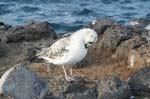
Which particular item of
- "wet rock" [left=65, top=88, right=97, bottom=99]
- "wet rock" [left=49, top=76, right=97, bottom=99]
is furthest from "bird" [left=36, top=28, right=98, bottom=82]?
"wet rock" [left=65, top=88, right=97, bottom=99]

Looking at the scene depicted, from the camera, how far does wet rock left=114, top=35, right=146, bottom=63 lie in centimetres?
1273

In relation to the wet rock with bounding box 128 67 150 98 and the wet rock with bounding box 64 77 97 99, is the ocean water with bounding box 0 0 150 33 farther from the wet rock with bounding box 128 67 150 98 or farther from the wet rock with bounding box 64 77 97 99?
the wet rock with bounding box 64 77 97 99

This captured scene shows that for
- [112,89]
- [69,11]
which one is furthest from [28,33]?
[69,11]

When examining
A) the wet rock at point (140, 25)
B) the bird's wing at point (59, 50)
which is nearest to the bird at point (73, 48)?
the bird's wing at point (59, 50)

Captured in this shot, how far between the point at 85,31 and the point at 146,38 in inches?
129

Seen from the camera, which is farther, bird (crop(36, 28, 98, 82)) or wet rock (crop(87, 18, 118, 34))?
wet rock (crop(87, 18, 118, 34))

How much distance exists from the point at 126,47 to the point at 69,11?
10305 mm

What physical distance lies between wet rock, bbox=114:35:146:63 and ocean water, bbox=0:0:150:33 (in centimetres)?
635

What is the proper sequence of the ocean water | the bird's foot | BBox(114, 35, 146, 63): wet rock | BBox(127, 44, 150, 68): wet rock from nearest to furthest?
the bird's foot, BBox(127, 44, 150, 68): wet rock, BBox(114, 35, 146, 63): wet rock, the ocean water

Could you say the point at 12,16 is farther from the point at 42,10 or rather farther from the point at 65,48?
the point at 65,48

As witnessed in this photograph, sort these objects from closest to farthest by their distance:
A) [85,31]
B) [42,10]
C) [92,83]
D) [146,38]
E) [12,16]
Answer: [85,31], [92,83], [146,38], [12,16], [42,10]

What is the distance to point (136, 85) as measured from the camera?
1108cm

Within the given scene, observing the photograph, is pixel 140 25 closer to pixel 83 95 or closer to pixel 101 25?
pixel 101 25

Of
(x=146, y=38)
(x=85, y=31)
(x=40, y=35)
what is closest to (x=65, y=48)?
(x=85, y=31)
